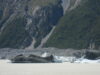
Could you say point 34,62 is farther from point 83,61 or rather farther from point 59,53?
point 59,53

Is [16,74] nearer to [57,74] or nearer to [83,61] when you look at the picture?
[57,74]

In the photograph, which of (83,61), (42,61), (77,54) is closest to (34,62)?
(42,61)

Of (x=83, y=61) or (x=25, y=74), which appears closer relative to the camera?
(x=25, y=74)

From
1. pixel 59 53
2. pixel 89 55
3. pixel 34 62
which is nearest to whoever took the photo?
pixel 34 62

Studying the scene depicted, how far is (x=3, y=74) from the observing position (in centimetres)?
7669

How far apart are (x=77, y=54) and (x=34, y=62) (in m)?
44.5

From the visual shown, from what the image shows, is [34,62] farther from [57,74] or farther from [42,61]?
[57,74]

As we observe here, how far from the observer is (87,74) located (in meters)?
77.2

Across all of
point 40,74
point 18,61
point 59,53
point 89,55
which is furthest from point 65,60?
point 40,74

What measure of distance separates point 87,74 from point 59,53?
11646 centimetres

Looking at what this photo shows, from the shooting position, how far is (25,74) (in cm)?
7662

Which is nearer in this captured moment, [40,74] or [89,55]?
[40,74]

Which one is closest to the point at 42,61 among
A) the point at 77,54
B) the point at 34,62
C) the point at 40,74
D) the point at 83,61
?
the point at 34,62

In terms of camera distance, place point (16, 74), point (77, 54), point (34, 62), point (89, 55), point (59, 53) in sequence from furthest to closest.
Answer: point (59, 53) < point (77, 54) < point (89, 55) < point (34, 62) < point (16, 74)
